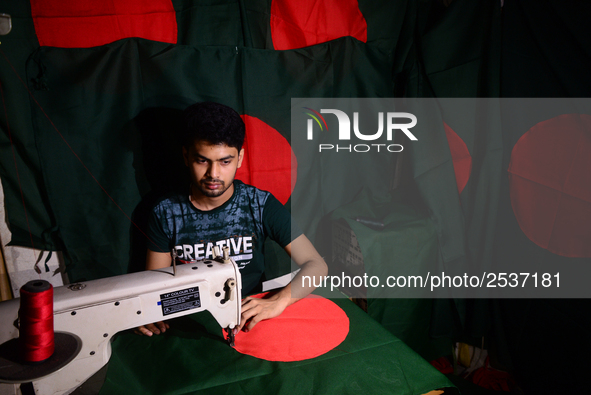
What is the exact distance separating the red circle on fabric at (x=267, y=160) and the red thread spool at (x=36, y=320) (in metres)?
1.03

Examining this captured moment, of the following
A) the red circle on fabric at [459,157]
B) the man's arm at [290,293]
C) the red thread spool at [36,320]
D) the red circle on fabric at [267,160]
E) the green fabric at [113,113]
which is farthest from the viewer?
the red circle on fabric at [459,157]

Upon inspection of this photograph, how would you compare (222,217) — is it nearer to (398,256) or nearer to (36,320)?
(36,320)

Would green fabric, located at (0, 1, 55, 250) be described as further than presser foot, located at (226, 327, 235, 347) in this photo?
Yes

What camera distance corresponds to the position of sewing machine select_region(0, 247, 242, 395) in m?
0.71

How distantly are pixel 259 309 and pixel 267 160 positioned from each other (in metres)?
0.85

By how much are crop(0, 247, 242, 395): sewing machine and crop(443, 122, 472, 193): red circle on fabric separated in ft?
4.94

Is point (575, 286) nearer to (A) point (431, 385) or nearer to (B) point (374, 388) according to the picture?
(A) point (431, 385)

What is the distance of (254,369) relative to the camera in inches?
32.0

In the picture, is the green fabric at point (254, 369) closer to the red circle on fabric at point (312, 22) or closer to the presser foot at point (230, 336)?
the presser foot at point (230, 336)

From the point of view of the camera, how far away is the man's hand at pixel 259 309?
3.23 feet

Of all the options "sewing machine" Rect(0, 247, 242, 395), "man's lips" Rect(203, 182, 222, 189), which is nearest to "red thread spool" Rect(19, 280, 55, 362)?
"sewing machine" Rect(0, 247, 242, 395)

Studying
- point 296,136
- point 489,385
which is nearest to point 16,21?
point 296,136

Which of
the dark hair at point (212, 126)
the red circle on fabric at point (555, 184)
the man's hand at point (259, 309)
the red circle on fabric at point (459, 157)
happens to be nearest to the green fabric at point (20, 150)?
the dark hair at point (212, 126)

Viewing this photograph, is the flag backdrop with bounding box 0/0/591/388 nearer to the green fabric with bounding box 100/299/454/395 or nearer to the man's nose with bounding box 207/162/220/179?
the man's nose with bounding box 207/162/220/179
